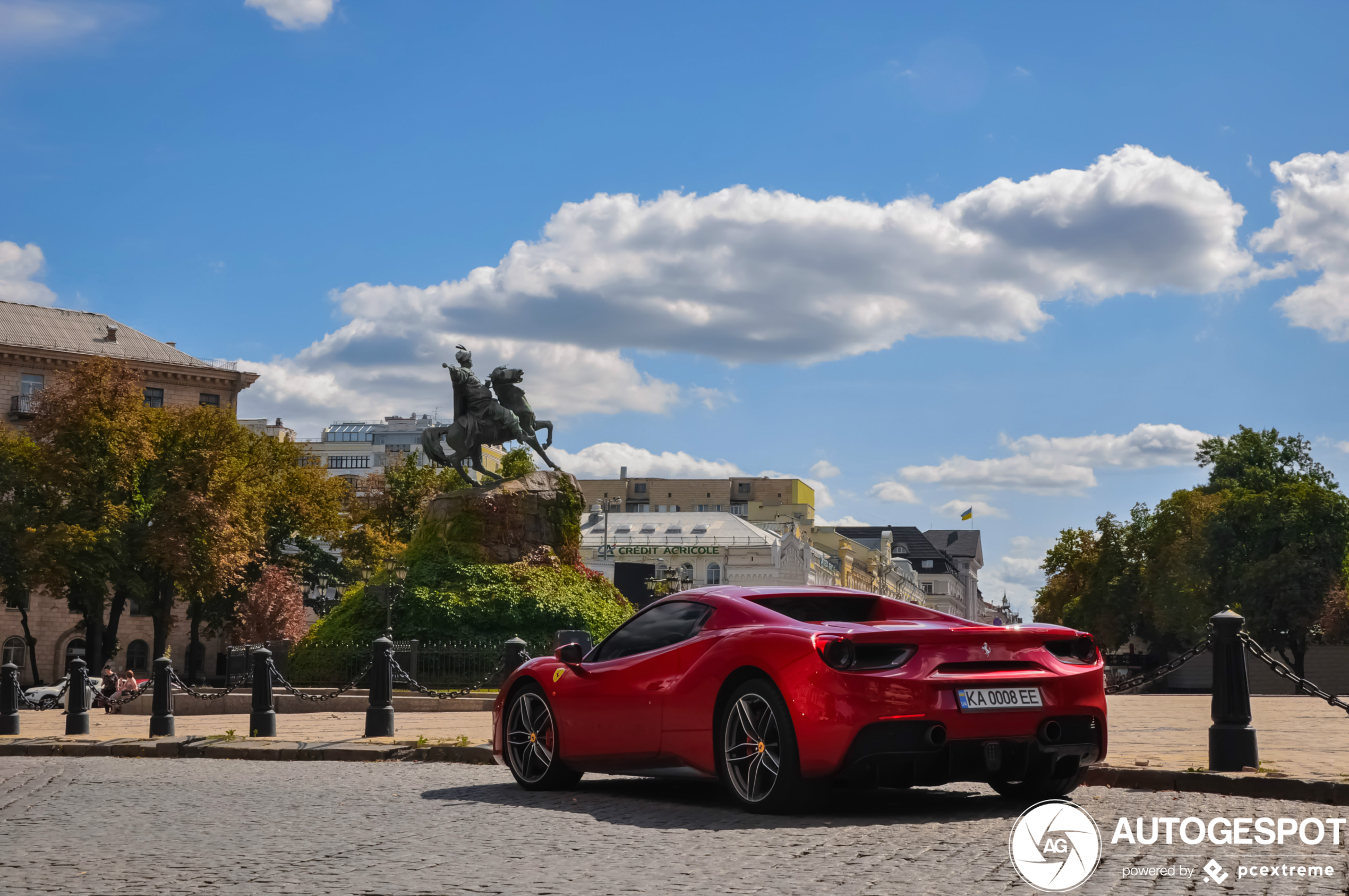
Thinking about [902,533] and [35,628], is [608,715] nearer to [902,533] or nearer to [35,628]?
[35,628]

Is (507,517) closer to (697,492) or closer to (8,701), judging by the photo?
(8,701)

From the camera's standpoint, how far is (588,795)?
924cm

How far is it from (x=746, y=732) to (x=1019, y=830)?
5.51 feet

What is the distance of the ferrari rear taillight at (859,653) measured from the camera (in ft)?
24.6

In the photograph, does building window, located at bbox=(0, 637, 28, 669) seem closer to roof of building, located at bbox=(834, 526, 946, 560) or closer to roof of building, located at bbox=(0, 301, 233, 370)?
roof of building, located at bbox=(0, 301, 233, 370)

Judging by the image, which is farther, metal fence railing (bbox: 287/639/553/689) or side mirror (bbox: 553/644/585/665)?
metal fence railing (bbox: 287/639/553/689)

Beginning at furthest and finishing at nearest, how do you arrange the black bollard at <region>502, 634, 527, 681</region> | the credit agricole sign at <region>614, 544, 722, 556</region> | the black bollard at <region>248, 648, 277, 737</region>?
the credit agricole sign at <region>614, 544, 722, 556</region>, the black bollard at <region>502, 634, 527, 681</region>, the black bollard at <region>248, 648, 277, 737</region>

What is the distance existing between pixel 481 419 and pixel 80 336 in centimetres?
5301

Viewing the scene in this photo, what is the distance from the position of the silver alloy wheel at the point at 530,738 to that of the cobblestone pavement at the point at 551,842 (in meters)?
0.23

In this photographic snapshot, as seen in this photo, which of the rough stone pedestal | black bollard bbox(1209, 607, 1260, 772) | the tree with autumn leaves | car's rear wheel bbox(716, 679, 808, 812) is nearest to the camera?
car's rear wheel bbox(716, 679, 808, 812)

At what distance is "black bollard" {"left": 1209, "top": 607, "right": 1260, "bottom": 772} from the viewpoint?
31.6 feet

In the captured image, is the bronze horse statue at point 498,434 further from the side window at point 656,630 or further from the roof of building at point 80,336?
the roof of building at point 80,336

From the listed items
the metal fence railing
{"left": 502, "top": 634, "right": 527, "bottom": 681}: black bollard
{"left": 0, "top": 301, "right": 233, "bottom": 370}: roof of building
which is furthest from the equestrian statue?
{"left": 0, "top": 301, "right": 233, "bottom": 370}: roof of building

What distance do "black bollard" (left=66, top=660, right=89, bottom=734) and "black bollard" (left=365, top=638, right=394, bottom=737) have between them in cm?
539
